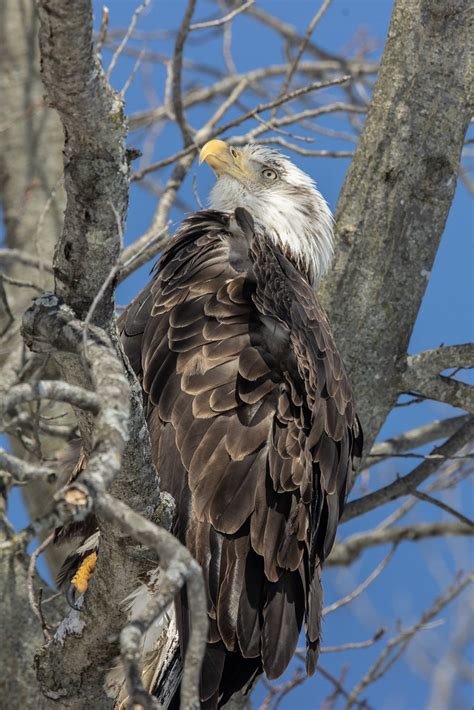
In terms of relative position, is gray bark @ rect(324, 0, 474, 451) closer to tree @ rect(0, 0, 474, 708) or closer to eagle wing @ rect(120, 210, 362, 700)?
tree @ rect(0, 0, 474, 708)

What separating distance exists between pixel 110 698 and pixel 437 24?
10.5 ft

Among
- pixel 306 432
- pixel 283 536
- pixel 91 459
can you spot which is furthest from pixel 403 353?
→ pixel 91 459

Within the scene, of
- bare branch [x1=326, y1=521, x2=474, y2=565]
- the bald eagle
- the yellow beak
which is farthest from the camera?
bare branch [x1=326, y1=521, x2=474, y2=565]

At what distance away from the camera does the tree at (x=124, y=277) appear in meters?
1.95

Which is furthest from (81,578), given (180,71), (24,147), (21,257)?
(24,147)

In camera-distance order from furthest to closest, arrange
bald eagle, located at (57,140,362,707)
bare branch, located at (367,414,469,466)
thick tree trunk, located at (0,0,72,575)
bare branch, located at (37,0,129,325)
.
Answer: thick tree trunk, located at (0,0,72,575) → bare branch, located at (367,414,469,466) → bald eagle, located at (57,140,362,707) → bare branch, located at (37,0,129,325)

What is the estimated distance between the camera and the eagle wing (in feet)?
10.4

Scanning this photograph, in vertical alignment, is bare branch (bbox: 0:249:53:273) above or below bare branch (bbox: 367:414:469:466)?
below

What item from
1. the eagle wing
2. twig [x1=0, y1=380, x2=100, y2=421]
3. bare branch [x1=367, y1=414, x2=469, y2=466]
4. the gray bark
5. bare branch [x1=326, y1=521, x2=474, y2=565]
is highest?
the gray bark

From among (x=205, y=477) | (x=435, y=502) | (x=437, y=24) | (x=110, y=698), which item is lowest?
(x=110, y=698)

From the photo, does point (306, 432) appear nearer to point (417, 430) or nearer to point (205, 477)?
point (205, 477)

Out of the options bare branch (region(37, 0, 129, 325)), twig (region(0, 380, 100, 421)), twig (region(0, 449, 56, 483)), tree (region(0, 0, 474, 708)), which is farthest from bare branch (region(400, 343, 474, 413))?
twig (region(0, 449, 56, 483))

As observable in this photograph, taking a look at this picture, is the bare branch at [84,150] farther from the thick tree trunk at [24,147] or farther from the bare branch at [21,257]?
the thick tree trunk at [24,147]

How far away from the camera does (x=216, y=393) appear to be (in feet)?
10.8
